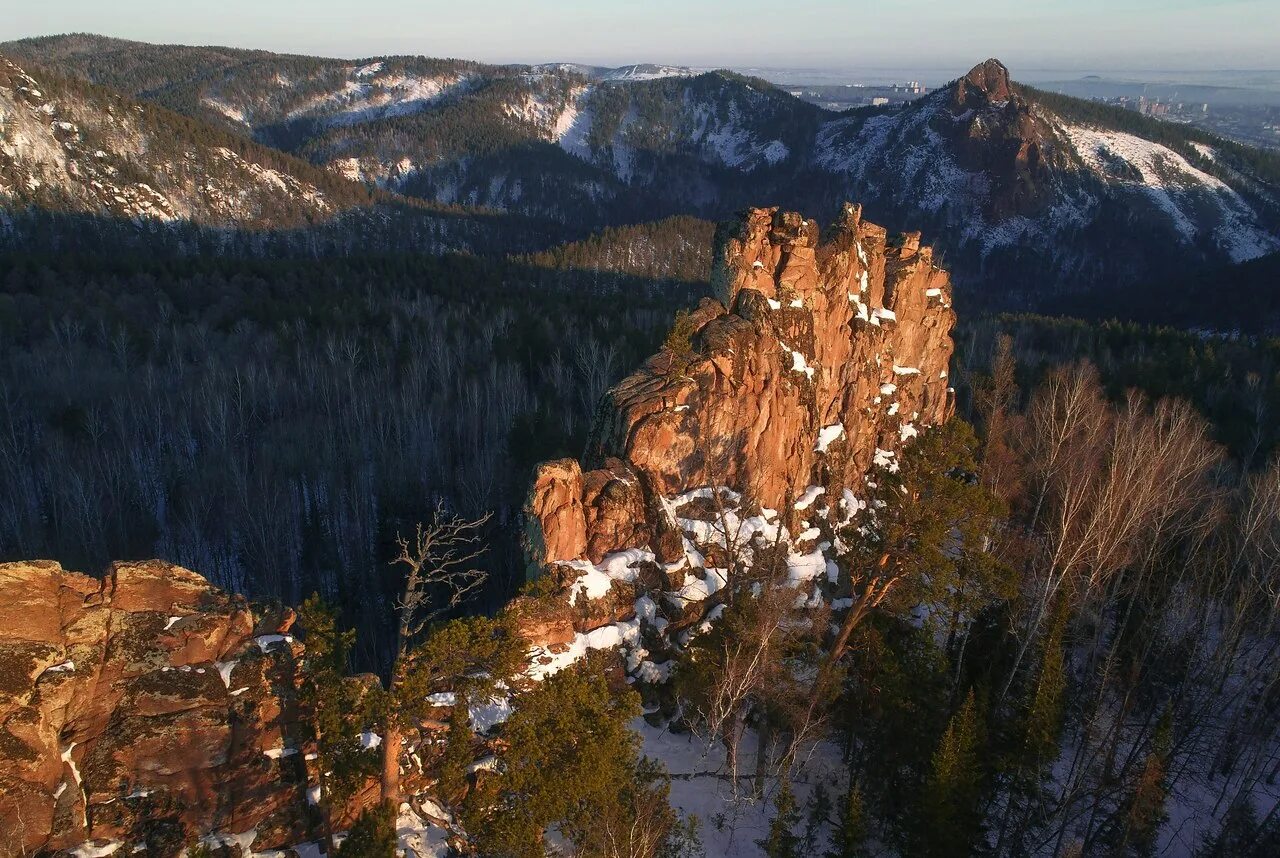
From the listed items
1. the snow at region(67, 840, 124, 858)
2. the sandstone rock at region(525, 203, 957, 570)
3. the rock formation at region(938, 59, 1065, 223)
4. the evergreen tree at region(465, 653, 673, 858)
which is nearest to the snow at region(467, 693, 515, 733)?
the evergreen tree at region(465, 653, 673, 858)

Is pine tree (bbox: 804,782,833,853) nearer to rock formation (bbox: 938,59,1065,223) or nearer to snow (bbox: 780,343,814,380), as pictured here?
snow (bbox: 780,343,814,380)

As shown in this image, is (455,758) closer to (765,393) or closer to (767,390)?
(765,393)

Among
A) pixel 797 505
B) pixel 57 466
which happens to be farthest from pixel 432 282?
pixel 797 505

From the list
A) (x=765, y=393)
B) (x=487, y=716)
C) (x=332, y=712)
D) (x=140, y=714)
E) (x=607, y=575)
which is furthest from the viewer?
(x=765, y=393)

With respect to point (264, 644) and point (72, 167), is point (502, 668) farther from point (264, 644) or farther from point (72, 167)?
point (72, 167)

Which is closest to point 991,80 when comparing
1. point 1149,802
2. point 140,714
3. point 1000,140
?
point 1000,140

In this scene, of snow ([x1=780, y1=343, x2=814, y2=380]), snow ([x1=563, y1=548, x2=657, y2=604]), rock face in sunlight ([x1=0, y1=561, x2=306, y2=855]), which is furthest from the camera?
snow ([x1=780, y1=343, x2=814, y2=380])
